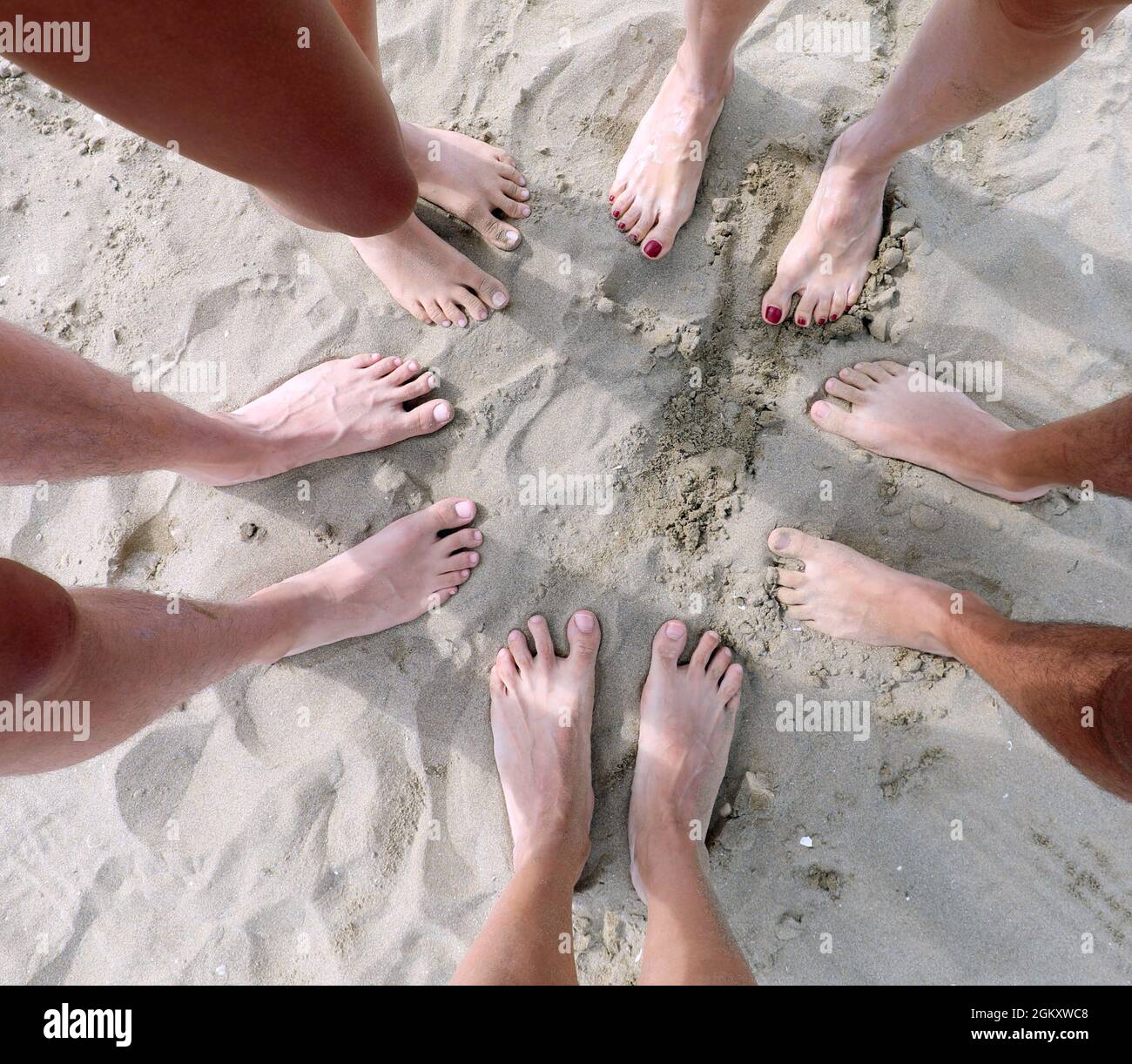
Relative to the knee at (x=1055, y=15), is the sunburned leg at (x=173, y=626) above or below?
below

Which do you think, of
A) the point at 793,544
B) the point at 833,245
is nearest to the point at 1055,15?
the point at 833,245

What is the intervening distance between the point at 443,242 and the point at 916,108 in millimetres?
1189

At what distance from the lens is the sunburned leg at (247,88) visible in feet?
2.48

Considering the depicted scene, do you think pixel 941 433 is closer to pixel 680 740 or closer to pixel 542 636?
pixel 680 740

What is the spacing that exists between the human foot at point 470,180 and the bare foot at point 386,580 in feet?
2.59

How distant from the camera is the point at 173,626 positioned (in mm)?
1490

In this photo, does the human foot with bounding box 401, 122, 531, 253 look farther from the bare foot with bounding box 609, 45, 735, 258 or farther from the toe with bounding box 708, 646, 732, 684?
the toe with bounding box 708, 646, 732, 684

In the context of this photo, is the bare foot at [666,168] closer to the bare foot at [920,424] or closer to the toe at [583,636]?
the bare foot at [920,424]


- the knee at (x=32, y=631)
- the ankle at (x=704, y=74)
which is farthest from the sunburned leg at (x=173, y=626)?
the ankle at (x=704, y=74)

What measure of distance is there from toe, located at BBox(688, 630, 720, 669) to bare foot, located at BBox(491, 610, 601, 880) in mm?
267

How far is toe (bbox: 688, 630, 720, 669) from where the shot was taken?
1957mm

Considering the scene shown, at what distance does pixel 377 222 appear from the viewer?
1.19 m

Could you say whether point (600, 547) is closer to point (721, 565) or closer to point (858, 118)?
point (721, 565)
